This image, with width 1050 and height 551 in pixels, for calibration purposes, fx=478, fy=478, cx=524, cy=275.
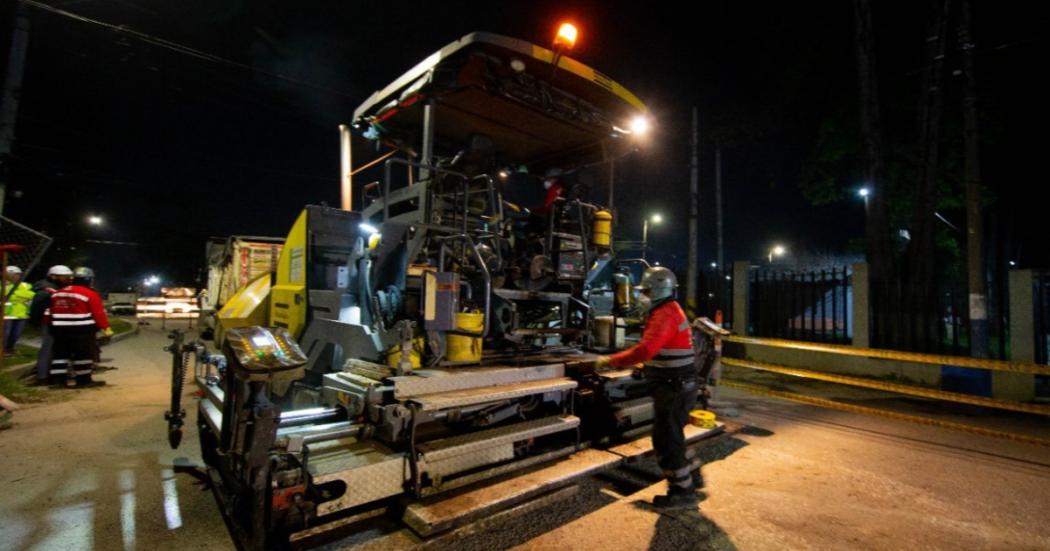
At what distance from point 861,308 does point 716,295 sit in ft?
10.7

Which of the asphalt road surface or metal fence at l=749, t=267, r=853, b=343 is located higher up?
metal fence at l=749, t=267, r=853, b=343

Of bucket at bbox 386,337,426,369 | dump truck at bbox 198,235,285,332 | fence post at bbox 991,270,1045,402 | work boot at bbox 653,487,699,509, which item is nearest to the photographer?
work boot at bbox 653,487,699,509

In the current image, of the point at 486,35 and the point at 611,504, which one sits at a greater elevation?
the point at 486,35

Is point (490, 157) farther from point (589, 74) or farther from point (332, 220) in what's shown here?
point (332, 220)

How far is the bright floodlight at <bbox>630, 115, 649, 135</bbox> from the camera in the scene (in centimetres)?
564

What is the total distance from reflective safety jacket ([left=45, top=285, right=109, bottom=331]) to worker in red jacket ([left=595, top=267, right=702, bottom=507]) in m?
8.42

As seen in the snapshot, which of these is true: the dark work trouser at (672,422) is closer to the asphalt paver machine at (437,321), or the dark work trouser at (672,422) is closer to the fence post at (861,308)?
the asphalt paver machine at (437,321)

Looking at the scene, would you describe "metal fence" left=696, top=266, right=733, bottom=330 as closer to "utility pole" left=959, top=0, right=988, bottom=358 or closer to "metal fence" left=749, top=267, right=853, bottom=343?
"metal fence" left=749, top=267, right=853, bottom=343

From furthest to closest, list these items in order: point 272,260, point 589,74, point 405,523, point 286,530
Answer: point 272,260, point 589,74, point 405,523, point 286,530

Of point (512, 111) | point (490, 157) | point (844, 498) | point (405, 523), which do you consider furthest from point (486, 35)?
point (844, 498)

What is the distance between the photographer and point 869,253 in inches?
428

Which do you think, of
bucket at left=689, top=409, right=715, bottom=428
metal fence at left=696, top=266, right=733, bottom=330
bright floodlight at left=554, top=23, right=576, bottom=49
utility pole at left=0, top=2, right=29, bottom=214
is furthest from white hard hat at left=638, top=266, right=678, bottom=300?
utility pole at left=0, top=2, right=29, bottom=214

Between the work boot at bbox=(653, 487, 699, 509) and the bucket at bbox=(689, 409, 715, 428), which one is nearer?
the work boot at bbox=(653, 487, 699, 509)

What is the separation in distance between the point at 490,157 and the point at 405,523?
411cm
